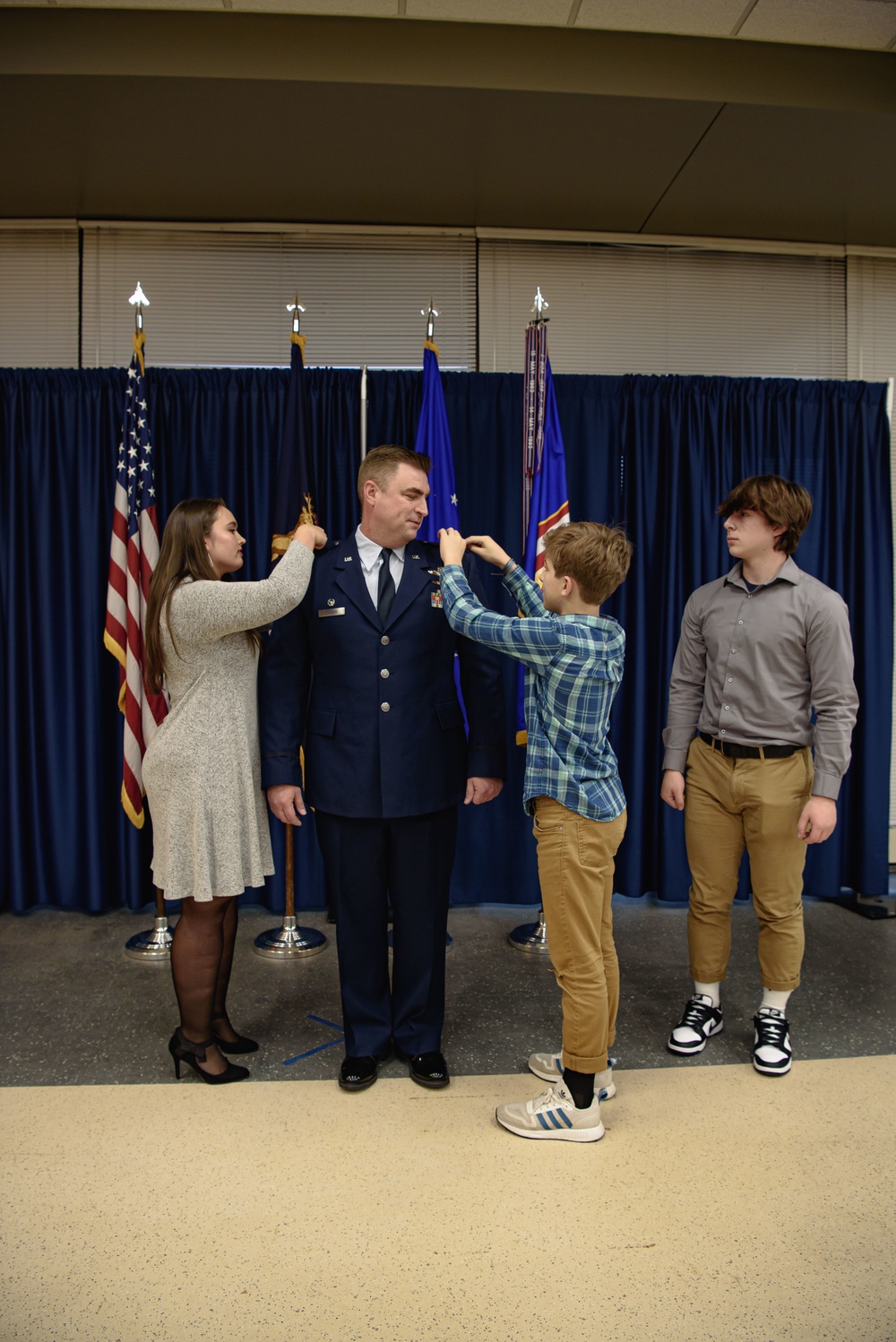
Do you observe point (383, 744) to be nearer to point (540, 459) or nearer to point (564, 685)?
point (564, 685)

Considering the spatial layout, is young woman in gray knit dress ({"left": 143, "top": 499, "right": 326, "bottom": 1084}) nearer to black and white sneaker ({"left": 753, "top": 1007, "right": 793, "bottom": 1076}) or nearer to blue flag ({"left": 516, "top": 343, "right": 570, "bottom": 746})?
blue flag ({"left": 516, "top": 343, "right": 570, "bottom": 746})

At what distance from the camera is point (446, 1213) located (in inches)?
66.5

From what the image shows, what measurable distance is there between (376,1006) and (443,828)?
0.52 metres

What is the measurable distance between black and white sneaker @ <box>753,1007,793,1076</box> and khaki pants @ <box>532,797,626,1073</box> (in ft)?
1.90

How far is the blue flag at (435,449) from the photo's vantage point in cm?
324

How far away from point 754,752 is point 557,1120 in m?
1.09

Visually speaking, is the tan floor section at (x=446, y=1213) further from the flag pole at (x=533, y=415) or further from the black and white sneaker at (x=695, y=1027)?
the flag pole at (x=533, y=415)

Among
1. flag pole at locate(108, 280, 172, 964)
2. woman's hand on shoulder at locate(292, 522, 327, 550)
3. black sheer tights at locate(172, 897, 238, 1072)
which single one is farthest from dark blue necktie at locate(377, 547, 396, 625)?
flag pole at locate(108, 280, 172, 964)

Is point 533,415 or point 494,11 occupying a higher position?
point 494,11

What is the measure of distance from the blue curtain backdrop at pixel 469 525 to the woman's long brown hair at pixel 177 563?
4.74 feet

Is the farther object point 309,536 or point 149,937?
point 149,937

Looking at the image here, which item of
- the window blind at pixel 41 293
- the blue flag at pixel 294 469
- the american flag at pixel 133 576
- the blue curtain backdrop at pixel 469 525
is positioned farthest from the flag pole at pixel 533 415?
the window blind at pixel 41 293

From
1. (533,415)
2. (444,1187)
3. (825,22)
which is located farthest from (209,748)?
(825,22)

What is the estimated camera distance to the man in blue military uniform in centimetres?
209
